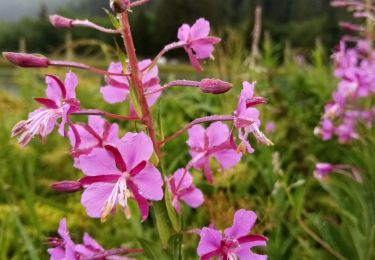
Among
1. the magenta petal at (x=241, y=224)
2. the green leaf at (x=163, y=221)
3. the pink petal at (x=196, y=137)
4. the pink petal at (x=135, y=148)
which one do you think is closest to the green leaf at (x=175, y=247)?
the green leaf at (x=163, y=221)

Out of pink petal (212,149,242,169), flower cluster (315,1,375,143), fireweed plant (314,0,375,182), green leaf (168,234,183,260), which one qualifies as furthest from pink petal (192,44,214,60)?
flower cluster (315,1,375,143)

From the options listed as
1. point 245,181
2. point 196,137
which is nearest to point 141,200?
point 196,137

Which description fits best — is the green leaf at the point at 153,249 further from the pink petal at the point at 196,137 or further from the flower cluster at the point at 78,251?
the pink petal at the point at 196,137

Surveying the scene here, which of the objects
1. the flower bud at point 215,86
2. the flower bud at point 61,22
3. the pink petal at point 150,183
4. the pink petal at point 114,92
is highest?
the flower bud at point 61,22

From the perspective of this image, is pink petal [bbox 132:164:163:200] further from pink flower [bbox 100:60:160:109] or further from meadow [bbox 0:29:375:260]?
pink flower [bbox 100:60:160:109]

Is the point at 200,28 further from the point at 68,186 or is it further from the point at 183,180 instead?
the point at 68,186

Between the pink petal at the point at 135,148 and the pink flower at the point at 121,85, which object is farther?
the pink flower at the point at 121,85
